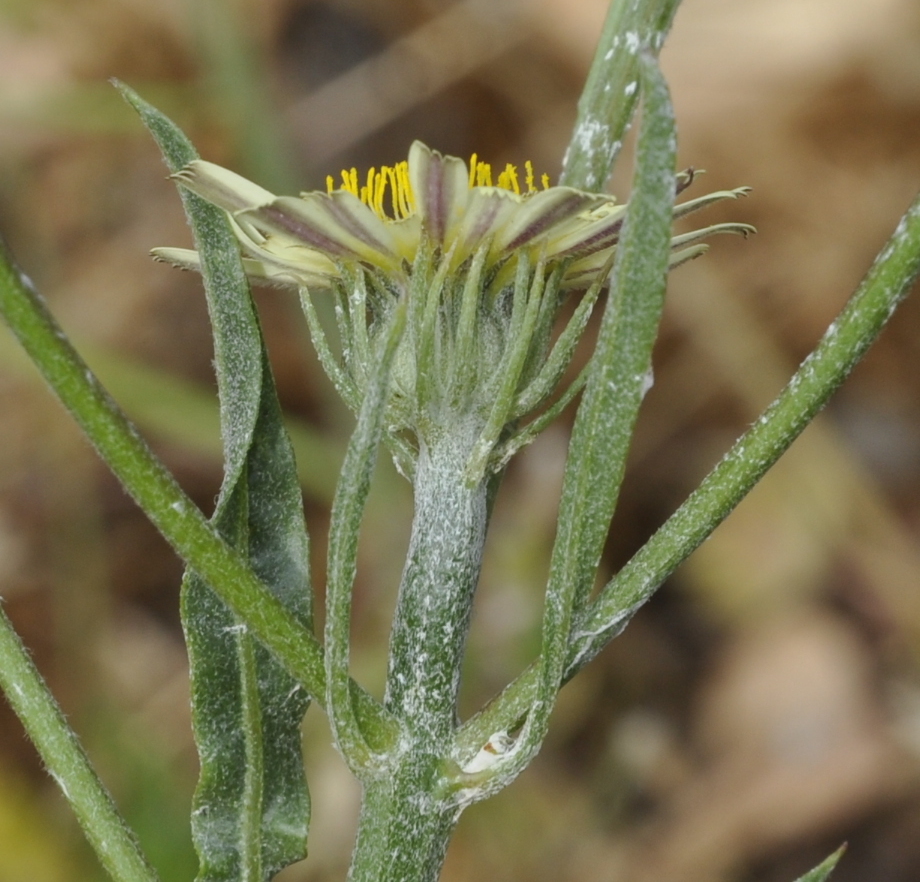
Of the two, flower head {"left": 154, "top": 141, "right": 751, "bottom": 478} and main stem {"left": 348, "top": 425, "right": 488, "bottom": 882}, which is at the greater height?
flower head {"left": 154, "top": 141, "right": 751, "bottom": 478}

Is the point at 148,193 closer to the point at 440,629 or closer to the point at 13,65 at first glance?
the point at 13,65

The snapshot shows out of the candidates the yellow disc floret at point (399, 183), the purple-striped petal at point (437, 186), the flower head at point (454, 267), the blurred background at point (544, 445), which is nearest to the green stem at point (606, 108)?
the yellow disc floret at point (399, 183)

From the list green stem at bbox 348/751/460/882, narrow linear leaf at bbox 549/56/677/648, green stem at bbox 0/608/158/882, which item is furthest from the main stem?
green stem at bbox 0/608/158/882

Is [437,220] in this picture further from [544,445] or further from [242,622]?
[544,445]

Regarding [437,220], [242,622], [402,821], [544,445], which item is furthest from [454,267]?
[544,445]

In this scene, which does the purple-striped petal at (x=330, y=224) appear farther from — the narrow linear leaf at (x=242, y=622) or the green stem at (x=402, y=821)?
the green stem at (x=402, y=821)

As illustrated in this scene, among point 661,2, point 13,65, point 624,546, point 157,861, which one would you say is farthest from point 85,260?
point 661,2

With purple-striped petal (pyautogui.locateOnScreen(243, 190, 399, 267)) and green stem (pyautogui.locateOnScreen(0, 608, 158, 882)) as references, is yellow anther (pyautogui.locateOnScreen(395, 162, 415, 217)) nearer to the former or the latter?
purple-striped petal (pyautogui.locateOnScreen(243, 190, 399, 267))
